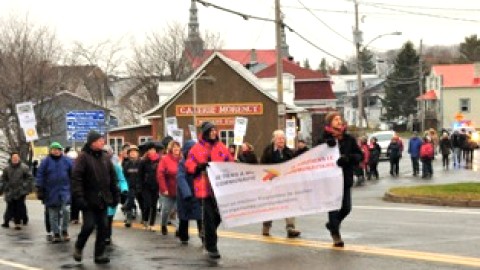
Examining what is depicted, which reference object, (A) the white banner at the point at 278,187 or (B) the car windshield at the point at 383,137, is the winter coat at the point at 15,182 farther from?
(B) the car windshield at the point at 383,137

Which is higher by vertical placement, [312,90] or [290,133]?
[312,90]

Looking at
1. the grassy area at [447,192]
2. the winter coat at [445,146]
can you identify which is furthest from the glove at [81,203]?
the winter coat at [445,146]

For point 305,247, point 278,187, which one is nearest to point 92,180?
point 278,187

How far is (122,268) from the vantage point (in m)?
10.7

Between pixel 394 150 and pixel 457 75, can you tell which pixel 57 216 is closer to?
pixel 394 150

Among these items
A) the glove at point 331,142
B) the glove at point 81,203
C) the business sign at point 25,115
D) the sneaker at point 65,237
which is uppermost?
the business sign at point 25,115

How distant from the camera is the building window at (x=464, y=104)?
8206cm

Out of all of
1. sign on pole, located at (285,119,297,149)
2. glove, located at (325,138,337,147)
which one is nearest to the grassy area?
glove, located at (325,138,337,147)

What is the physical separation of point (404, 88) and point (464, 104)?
17823mm

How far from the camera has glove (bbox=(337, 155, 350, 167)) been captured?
11.3 meters

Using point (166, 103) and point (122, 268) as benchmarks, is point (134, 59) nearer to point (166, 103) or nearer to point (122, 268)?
point (166, 103)

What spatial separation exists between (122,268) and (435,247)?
14.1 ft

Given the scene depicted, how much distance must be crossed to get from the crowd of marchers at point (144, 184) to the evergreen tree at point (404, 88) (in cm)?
8383

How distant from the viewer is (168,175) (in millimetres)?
14445
